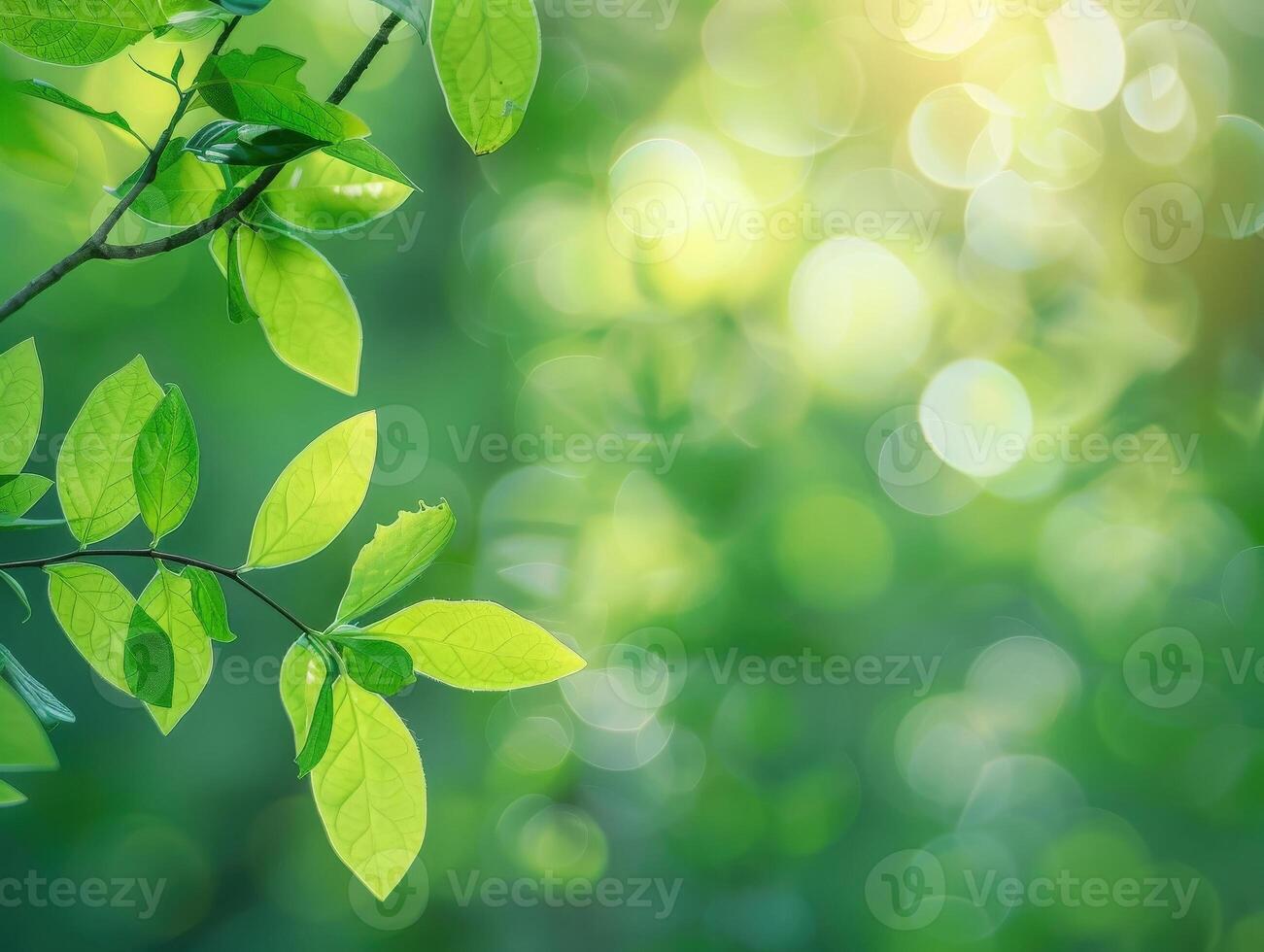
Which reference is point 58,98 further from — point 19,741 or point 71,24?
point 19,741

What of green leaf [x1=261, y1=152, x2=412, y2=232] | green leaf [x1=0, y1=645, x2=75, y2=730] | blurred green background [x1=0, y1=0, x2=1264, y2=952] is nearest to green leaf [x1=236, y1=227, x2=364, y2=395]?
green leaf [x1=261, y1=152, x2=412, y2=232]

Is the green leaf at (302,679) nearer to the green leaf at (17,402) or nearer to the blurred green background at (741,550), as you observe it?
the green leaf at (17,402)

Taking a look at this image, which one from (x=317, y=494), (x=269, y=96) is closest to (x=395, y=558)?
(x=317, y=494)

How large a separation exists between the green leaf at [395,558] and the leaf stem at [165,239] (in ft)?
0.33

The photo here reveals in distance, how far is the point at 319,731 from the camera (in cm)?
25

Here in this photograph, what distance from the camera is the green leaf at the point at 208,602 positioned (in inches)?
10.8

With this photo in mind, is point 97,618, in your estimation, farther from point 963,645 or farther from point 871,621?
point 963,645

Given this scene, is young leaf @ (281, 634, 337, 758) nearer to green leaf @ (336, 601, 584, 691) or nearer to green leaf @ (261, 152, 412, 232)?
green leaf @ (336, 601, 584, 691)

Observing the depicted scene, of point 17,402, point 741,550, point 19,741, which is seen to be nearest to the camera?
point 19,741

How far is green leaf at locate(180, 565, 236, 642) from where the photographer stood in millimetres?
275

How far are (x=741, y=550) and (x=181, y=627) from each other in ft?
6.46

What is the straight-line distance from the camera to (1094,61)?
2.50 m

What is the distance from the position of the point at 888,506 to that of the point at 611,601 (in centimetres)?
71

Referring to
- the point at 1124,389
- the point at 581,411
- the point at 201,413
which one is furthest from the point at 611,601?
the point at 1124,389
